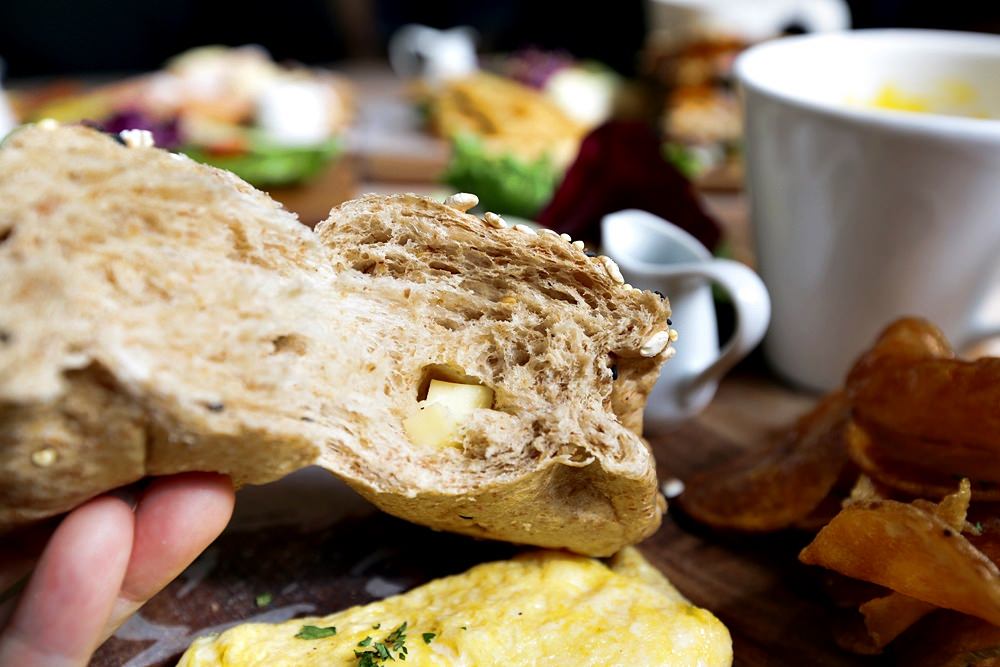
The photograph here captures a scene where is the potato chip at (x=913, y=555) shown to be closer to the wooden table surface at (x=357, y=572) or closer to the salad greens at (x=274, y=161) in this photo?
the wooden table surface at (x=357, y=572)

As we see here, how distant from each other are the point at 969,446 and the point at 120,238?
163cm

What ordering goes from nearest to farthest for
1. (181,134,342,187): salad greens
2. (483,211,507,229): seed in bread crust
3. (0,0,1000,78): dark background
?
(483,211,507,229): seed in bread crust, (181,134,342,187): salad greens, (0,0,1000,78): dark background

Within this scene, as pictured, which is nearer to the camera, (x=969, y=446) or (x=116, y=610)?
(x=116, y=610)

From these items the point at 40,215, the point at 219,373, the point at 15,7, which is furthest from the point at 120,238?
the point at 15,7

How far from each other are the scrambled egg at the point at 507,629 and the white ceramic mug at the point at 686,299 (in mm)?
767

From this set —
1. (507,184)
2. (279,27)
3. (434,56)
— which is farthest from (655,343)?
(279,27)

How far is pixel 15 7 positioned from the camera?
297 inches

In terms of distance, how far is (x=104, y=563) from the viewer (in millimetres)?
1223

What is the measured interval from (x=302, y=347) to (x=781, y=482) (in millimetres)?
1171

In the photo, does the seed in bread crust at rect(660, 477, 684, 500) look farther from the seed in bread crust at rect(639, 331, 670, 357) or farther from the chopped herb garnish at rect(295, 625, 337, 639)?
the chopped herb garnish at rect(295, 625, 337, 639)

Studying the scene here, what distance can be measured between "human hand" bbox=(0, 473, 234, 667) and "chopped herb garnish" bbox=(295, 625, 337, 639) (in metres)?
0.31

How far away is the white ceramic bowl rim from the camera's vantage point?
79.8 inches

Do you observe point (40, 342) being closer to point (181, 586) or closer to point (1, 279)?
point (1, 279)

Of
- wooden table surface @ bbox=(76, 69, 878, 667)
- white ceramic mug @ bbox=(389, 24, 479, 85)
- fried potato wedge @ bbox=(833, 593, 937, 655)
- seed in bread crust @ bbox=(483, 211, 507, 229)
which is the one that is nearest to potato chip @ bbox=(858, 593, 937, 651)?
fried potato wedge @ bbox=(833, 593, 937, 655)
